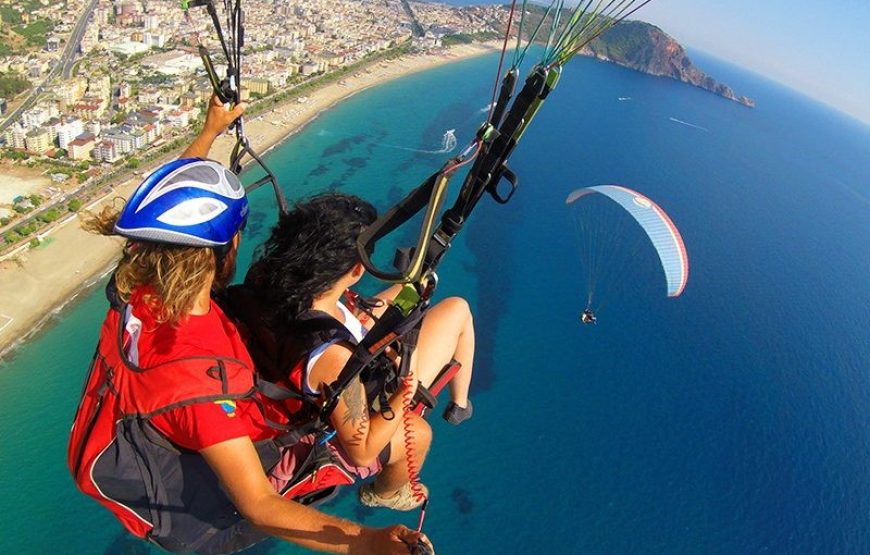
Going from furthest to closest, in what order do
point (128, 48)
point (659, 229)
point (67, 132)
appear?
point (128, 48), point (67, 132), point (659, 229)

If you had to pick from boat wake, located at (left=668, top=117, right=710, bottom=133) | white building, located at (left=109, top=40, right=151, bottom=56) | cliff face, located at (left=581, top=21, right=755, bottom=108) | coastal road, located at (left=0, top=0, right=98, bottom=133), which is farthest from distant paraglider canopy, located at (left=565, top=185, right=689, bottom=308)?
cliff face, located at (left=581, top=21, right=755, bottom=108)

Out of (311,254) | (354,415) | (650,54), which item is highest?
(650,54)

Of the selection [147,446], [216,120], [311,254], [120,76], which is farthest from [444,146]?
[147,446]

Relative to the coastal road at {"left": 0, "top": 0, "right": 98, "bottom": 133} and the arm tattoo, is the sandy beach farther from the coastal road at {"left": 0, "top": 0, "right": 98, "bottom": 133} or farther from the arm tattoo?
the arm tattoo

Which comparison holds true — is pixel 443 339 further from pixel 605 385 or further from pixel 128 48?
pixel 128 48

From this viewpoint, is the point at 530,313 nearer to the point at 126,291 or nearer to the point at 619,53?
the point at 126,291

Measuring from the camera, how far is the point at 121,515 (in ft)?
4.32

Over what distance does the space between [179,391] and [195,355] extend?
73 millimetres

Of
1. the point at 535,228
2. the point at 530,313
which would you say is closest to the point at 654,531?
the point at 530,313

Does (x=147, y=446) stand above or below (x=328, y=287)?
below

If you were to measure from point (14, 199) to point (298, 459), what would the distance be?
1985 cm

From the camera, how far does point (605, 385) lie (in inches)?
551

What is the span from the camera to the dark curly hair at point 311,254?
4.39 feet

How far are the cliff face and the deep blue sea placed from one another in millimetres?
37111
